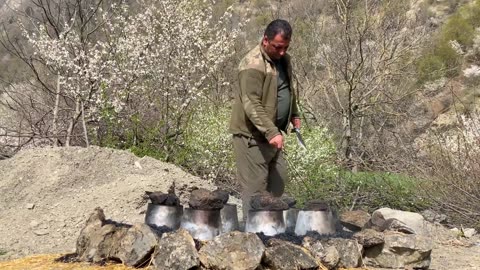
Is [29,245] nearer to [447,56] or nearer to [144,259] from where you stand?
[144,259]

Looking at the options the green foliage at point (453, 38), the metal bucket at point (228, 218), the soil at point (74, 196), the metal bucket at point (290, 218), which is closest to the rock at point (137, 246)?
the metal bucket at point (228, 218)

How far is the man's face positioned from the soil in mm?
2042

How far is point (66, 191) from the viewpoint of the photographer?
665 cm

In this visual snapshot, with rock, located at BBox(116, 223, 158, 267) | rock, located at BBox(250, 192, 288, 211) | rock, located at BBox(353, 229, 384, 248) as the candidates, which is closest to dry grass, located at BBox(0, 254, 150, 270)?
rock, located at BBox(116, 223, 158, 267)

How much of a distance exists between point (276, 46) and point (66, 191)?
347 cm

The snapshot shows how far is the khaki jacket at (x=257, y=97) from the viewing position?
425 cm

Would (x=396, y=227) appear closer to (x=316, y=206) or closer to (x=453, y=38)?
(x=316, y=206)

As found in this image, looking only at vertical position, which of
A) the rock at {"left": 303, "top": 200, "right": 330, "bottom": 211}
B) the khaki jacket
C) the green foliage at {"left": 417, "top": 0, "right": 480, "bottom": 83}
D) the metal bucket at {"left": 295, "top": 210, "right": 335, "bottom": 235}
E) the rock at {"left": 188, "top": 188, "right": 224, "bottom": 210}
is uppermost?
the green foliage at {"left": 417, "top": 0, "right": 480, "bottom": 83}

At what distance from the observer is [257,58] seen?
14.3 ft

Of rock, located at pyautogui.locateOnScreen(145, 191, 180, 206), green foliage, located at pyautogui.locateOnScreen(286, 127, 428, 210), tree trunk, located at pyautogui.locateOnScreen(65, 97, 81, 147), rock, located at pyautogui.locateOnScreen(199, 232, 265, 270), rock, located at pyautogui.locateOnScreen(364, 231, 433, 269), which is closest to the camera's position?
rock, located at pyautogui.locateOnScreen(199, 232, 265, 270)

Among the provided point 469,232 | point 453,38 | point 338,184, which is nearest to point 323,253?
point 469,232

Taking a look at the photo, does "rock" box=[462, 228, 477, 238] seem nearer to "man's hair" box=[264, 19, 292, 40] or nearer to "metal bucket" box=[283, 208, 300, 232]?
"metal bucket" box=[283, 208, 300, 232]

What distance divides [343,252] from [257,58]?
1504mm

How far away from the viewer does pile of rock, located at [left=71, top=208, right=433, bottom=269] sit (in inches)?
147
